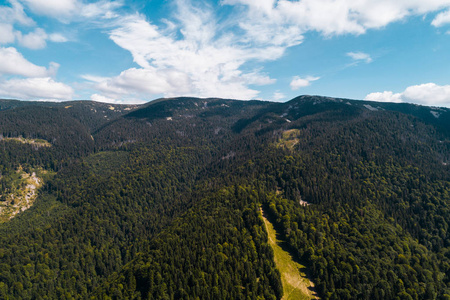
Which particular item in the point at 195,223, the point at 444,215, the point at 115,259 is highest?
the point at 195,223

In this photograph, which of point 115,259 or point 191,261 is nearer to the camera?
point 191,261

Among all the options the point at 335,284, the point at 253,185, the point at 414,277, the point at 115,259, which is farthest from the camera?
the point at 253,185

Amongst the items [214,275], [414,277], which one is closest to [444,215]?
[414,277]

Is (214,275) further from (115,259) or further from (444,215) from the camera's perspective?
(444,215)

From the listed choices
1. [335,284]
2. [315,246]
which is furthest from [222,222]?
[335,284]

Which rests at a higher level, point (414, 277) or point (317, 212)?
point (317, 212)

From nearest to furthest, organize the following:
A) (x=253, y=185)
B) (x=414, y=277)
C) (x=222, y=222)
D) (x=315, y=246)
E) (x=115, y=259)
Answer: (x=414, y=277) < (x=315, y=246) < (x=222, y=222) < (x=115, y=259) < (x=253, y=185)

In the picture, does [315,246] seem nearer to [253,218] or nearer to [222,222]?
[253,218]
